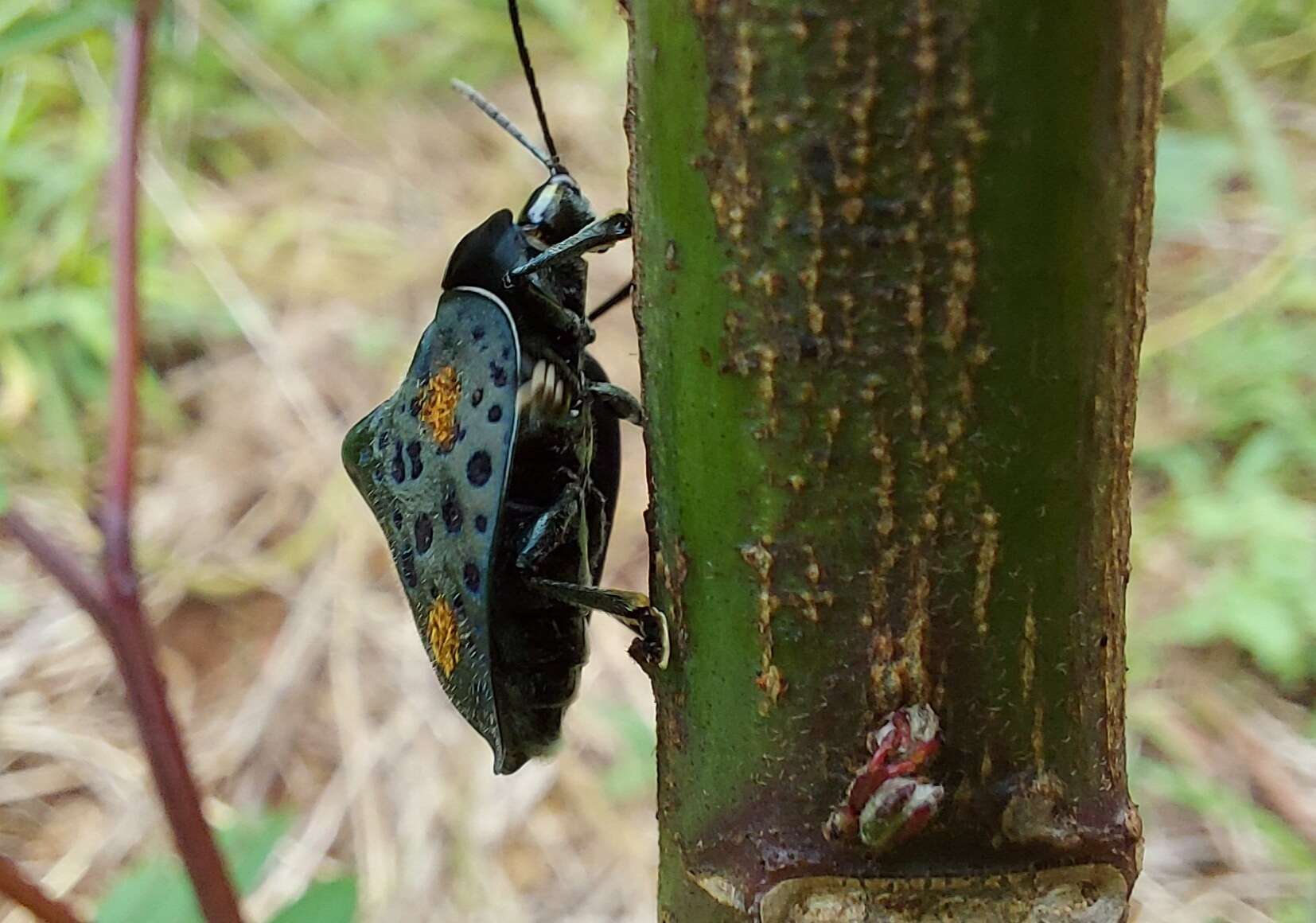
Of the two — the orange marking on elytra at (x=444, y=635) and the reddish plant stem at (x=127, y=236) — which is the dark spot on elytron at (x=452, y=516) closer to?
the orange marking on elytra at (x=444, y=635)

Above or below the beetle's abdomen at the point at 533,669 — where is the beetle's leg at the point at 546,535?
above

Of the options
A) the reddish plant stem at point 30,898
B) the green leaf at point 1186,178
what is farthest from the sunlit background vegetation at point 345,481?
the reddish plant stem at point 30,898

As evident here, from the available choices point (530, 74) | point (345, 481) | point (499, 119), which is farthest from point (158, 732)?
point (345, 481)

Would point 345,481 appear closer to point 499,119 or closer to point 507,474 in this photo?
point 499,119

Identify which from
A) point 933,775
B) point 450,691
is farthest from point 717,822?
point 450,691

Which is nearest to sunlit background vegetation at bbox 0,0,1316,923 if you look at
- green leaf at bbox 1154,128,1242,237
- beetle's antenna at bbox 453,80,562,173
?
green leaf at bbox 1154,128,1242,237

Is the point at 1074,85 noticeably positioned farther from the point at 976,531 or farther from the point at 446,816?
the point at 446,816

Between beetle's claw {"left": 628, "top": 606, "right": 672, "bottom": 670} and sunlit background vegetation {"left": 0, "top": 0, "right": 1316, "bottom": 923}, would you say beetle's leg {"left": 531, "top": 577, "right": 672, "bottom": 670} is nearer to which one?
beetle's claw {"left": 628, "top": 606, "right": 672, "bottom": 670}

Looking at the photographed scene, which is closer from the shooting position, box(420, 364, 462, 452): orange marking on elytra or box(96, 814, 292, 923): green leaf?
box(96, 814, 292, 923): green leaf
